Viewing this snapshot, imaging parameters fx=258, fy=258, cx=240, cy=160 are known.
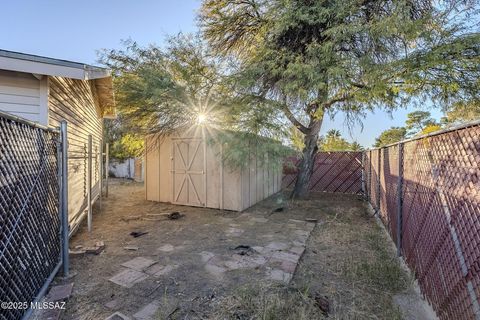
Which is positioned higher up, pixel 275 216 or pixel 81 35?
pixel 81 35

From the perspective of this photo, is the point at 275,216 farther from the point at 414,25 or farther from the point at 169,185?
the point at 414,25

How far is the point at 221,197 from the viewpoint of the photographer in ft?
21.6

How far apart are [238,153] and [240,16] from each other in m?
4.26

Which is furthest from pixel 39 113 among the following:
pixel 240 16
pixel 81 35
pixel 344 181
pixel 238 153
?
pixel 344 181

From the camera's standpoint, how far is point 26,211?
7.29 feet

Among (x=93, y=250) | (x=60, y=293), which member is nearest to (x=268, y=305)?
(x=60, y=293)

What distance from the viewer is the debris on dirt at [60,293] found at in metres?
2.45

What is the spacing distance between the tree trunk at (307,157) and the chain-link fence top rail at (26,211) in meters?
6.40

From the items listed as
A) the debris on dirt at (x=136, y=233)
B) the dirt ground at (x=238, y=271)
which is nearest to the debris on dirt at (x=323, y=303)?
the dirt ground at (x=238, y=271)

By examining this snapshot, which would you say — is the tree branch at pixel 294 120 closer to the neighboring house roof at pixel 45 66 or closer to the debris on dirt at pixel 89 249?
the neighboring house roof at pixel 45 66

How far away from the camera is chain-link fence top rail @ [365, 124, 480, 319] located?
163 cm

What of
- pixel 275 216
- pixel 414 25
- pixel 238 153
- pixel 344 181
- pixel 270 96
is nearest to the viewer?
pixel 414 25

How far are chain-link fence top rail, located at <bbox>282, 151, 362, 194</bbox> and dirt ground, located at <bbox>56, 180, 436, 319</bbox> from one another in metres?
3.96

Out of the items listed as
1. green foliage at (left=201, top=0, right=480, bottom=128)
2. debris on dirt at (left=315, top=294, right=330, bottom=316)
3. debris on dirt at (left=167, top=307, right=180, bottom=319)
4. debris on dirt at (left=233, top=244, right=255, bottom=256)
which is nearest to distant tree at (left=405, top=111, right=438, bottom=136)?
green foliage at (left=201, top=0, right=480, bottom=128)
